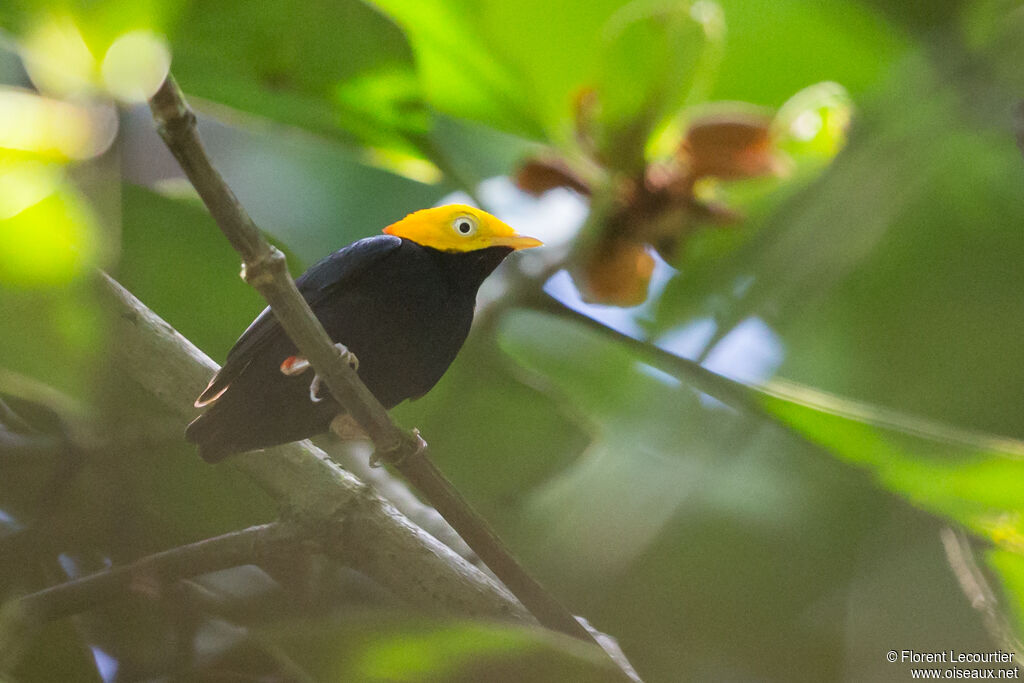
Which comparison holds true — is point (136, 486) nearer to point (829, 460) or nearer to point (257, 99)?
point (257, 99)

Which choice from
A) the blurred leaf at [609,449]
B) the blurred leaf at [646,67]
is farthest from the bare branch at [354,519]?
the blurred leaf at [646,67]

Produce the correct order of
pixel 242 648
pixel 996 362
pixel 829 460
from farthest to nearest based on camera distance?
pixel 996 362
pixel 829 460
pixel 242 648

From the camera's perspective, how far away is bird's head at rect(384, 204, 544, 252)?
95 cm

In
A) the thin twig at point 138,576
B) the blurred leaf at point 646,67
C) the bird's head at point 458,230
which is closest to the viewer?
the thin twig at point 138,576

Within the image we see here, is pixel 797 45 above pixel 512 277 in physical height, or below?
above

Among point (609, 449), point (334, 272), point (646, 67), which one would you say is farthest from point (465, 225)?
point (609, 449)

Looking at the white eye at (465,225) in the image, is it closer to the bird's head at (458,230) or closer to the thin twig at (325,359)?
the bird's head at (458,230)

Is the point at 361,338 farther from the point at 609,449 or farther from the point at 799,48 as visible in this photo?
the point at 799,48

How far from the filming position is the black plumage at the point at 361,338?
2.86 ft

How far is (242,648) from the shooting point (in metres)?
0.73

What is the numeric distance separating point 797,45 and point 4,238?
3.07 ft

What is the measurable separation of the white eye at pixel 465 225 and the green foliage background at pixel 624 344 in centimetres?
7

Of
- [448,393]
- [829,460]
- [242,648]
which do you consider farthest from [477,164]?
[242,648]

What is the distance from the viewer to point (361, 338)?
952 mm
